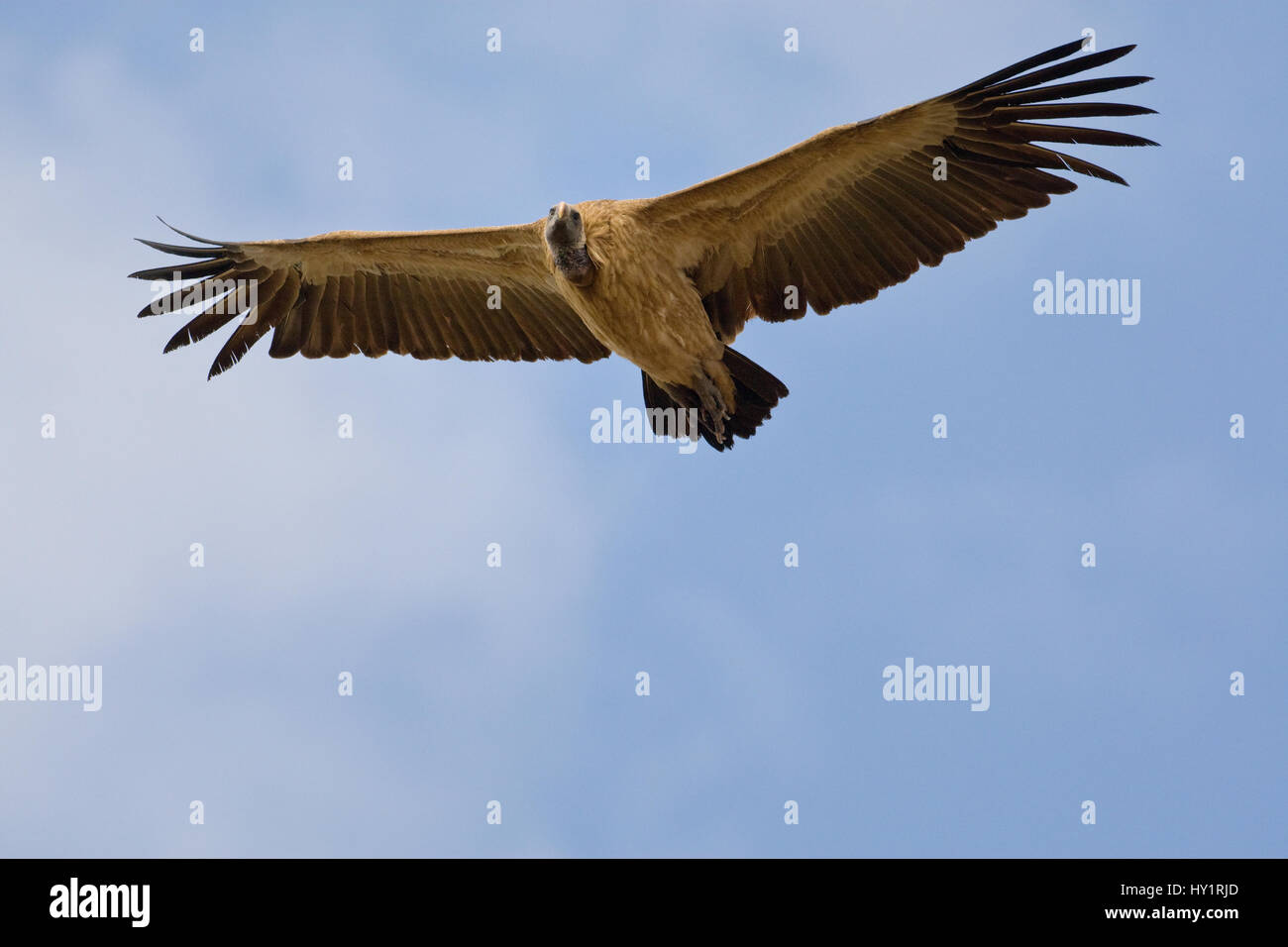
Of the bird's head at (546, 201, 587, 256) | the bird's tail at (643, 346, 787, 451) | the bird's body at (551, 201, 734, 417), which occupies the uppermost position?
the bird's head at (546, 201, 587, 256)

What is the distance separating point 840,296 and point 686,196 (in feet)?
4.28

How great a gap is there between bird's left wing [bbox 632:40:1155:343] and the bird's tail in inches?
10.9

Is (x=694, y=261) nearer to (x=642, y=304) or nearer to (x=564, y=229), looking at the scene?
(x=642, y=304)

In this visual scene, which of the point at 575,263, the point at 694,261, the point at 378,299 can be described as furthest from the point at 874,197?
the point at 378,299

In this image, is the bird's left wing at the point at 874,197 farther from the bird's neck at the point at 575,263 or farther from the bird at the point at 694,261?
the bird's neck at the point at 575,263

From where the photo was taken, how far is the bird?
33.8 feet

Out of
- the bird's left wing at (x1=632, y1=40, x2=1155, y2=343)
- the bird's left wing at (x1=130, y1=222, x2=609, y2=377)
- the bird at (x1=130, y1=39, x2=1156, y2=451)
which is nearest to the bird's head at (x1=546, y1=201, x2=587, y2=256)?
the bird at (x1=130, y1=39, x2=1156, y2=451)

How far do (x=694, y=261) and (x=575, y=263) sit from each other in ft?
3.28

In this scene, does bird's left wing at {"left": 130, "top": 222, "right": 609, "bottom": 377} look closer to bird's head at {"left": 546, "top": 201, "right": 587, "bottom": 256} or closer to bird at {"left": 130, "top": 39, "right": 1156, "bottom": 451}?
bird at {"left": 130, "top": 39, "right": 1156, "bottom": 451}

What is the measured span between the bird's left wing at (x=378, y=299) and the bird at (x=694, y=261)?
0.05 ft

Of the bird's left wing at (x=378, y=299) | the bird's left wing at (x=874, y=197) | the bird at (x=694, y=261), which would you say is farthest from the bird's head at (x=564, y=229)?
the bird's left wing at (x=378, y=299)

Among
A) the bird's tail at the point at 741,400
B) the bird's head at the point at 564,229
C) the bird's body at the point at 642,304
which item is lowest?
the bird's tail at the point at 741,400

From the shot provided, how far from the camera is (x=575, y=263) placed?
10.4 meters

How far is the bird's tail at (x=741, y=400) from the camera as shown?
433 inches
